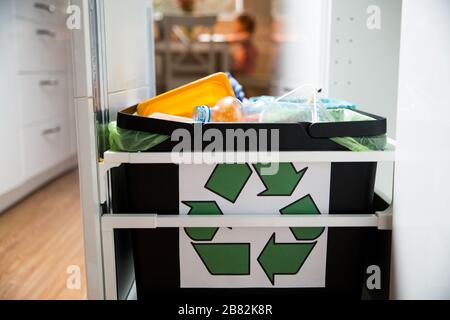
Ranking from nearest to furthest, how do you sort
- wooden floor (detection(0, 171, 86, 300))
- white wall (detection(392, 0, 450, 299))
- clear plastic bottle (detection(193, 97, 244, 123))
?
1. white wall (detection(392, 0, 450, 299))
2. clear plastic bottle (detection(193, 97, 244, 123))
3. wooden floor (detection(0, 171, 86, 300))

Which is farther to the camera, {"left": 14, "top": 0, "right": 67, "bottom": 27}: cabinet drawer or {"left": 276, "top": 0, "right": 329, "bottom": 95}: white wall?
{"left": 14, "top": 0, "right": 67, "bottom": 27}: cabinet drawer

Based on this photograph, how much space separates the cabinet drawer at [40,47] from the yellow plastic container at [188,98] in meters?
1.21

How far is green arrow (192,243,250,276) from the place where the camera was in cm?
83

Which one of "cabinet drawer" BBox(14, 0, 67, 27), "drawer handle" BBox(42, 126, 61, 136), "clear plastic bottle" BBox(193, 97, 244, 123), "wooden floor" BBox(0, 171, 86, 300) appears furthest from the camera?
"drawer handle" BBox(42, 126, 61, 136)

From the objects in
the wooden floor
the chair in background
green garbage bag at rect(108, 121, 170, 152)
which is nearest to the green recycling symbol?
green garbage bag at rect(108, 121, 170, 152)

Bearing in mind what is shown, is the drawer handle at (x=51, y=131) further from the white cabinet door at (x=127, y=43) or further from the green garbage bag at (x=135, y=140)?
the green garbage bag at (x=135, y=140)

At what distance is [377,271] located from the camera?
3.03ft

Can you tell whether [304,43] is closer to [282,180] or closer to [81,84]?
[282,180]

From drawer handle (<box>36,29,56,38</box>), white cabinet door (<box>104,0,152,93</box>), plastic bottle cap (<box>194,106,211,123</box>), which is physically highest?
drawer handle (<box>36,29,56,38</box>)

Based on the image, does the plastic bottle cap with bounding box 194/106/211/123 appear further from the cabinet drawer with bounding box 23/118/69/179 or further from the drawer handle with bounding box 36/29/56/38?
the drawer handle with bounding box 36/29/56/38

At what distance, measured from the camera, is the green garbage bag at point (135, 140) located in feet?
2.55

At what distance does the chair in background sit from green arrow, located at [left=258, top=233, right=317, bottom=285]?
2927 millimetres
